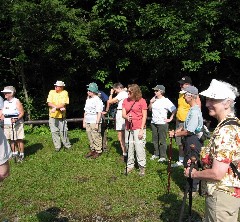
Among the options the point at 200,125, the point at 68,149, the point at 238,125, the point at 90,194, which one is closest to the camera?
the point at 238,125

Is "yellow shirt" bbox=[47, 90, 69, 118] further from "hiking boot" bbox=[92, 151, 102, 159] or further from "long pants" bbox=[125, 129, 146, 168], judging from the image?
"long pants" bbox=[125, 129, 146, 168]

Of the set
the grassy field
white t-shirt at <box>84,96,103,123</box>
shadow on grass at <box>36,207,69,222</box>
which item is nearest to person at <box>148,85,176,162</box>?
the grassy field

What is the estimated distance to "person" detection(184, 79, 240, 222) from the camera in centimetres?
290

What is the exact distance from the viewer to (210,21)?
1189 cm

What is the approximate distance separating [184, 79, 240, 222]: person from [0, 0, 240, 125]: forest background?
9436 millimetres

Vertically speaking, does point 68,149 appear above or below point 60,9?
below

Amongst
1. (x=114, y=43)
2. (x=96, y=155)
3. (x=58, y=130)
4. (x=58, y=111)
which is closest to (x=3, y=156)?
(x=96, y=155)

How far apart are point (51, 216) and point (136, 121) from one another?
254 cm

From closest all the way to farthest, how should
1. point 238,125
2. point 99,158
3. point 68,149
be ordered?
point 238,125 → point 99,158 → point 68,149

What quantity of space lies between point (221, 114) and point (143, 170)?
4.17 metres

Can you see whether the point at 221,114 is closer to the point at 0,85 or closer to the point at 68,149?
the point at 68,149

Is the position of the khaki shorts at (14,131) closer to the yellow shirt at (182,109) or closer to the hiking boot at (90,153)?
the hiking boot at (90,153)

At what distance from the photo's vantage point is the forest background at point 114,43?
488 inches

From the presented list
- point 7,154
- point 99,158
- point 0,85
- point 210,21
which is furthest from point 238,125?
point 0,85
